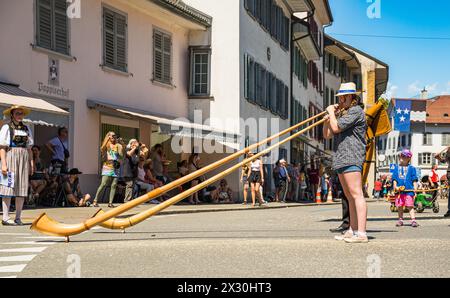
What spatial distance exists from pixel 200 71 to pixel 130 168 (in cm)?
792

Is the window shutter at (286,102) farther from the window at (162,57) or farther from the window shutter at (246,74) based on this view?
the window at (162,57)

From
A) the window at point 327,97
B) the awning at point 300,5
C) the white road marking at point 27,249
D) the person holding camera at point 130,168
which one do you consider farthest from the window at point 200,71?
the window at point 327,97

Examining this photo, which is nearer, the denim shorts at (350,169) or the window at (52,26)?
the denim shorts at (350,169)

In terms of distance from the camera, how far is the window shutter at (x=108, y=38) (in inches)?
813

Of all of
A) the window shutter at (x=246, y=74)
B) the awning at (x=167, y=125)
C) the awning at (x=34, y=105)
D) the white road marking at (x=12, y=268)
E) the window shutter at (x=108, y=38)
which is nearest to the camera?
the white road marking at (x=12, y=268)

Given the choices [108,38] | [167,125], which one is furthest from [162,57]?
[167,125]

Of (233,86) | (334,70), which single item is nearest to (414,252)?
(233,86)

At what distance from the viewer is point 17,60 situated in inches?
659

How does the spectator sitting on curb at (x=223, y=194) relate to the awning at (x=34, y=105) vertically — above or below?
below

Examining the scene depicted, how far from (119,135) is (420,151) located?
80672mm

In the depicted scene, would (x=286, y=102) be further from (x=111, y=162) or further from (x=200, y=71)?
(x=111, y=162)

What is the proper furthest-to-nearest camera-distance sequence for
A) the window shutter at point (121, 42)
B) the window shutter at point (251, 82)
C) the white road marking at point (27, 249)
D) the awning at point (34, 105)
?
the window shutter at point (251, 82), the window shutter at point (121, 42), the awning at point (34, 105), the white road marking at point (27, 249)

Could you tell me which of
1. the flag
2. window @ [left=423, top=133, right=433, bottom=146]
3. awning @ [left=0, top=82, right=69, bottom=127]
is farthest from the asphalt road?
window @ [left=423, top=133, right=433, bottom=146]
